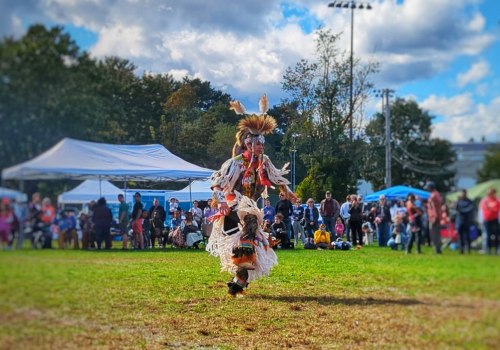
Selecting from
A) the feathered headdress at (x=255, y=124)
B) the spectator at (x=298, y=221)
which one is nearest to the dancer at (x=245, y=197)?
the feathered headdress at (x=255, y=124)

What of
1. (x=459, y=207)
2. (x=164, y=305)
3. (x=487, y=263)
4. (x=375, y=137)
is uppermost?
(x=375, y=137)

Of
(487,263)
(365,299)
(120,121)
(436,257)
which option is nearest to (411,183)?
(436,257)

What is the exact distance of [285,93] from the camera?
454cm

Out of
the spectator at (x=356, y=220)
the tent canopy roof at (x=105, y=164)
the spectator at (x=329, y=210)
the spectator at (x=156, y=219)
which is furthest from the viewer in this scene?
the spectator at (x=329, y=210)

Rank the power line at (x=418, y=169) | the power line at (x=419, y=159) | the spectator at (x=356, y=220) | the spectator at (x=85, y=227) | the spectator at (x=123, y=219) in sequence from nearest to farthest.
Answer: the power line at (x=418, y=169)
the power line at (x=419, y=159)
the spectator at (x=85, y=227)
the spectator at (x=123, y=219)
the spectator at (x=356, y=220)

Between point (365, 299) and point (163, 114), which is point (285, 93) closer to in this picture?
point (163, 114)

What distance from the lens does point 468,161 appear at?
8.02 ft

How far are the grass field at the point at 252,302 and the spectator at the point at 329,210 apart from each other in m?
0.26

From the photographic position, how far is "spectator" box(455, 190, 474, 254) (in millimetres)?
2355

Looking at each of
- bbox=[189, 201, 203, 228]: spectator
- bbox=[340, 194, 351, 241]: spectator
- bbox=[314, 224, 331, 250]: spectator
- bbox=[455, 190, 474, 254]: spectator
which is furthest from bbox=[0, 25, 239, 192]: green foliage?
bbox=[455, 190, 474, 254]: spectator

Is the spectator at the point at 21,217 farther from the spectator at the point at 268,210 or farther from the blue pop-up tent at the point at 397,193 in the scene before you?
the spectator at the point at 268,210

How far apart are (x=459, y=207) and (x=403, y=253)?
2.18ft

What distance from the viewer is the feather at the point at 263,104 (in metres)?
4.57

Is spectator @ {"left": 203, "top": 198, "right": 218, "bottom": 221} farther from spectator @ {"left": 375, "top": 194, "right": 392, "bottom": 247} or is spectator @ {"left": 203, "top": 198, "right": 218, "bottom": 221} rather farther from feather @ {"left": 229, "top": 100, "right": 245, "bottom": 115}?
spectator @ {"left": 375, "top": 194, "right": 392, "bottom": 247}
